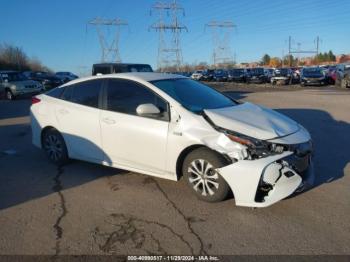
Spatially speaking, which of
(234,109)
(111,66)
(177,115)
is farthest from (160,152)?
(111,66)

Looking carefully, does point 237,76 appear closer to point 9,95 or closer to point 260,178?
point 9,95

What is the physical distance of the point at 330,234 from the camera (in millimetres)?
3980

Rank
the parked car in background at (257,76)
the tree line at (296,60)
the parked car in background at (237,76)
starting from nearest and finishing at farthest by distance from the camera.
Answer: the parked car in background at (257,76), the parked car in background at (237,76), the tree line at (296,60)

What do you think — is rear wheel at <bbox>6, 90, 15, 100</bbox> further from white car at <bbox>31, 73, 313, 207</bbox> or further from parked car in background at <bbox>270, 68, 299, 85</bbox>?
parked car in background at <bbox>270, 68, 299, 85</bbox>

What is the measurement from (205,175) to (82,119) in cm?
230

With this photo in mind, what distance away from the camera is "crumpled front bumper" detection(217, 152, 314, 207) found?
4.34m

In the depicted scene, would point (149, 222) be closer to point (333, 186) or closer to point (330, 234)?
point (330, 234)

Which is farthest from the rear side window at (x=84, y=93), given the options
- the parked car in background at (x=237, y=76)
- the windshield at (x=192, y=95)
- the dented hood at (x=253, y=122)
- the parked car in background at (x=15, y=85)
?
the parked car in background at (x=237, y=76)

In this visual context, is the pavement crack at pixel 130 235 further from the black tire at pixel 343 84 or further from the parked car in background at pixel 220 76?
the parked car in background at pixel 220 76

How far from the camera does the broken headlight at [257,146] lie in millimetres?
4445

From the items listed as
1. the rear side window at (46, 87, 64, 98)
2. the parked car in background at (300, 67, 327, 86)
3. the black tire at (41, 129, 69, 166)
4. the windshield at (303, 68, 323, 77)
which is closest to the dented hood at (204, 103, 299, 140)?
the black tire at (41, 129, 69, 166)

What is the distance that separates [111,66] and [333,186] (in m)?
14.1

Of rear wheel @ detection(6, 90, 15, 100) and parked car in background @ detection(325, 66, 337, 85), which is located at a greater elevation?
parked car in background @ detection(325, 66, 337, 85)

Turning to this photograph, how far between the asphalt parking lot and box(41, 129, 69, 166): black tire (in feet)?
0.69
